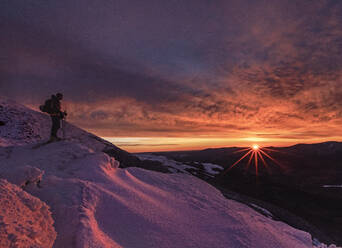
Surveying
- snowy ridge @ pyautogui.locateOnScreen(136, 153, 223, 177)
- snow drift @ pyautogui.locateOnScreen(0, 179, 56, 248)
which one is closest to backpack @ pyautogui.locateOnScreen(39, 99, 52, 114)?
snow drift @ pyautogui.locateOnScreen(0, 179, 56, 248)

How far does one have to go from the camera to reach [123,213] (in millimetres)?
4672

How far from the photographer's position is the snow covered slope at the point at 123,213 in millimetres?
3689

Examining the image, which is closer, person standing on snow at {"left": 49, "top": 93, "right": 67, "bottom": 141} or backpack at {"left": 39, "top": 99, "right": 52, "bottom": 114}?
backpack at {"left": 39, "top": 99, "right": 52, "bottom": 114}

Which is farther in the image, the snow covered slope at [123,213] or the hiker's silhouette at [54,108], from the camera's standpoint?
the hiker's silhouette at [54,108]

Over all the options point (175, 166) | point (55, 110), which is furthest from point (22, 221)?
point (175, 166)

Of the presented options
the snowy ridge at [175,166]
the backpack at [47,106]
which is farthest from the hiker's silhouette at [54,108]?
the snowy ridge at [175,166]

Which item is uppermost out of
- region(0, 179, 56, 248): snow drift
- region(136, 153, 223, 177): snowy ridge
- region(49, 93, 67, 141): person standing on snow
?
region(49, 93, 67, 141): person standing on snow

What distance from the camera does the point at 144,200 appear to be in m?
5.82

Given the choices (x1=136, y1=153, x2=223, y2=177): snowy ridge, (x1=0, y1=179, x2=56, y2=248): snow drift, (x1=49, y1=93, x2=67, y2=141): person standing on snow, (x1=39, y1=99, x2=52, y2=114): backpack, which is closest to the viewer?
(x1=0, y1=179, x2=56, y2=248): snow drift

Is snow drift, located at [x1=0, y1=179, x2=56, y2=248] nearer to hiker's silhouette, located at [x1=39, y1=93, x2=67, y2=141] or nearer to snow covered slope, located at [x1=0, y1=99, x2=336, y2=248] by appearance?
snow covered slope, located at [x1=0, y1=99, x2=336, y2=248]

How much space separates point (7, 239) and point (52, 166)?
6.04m

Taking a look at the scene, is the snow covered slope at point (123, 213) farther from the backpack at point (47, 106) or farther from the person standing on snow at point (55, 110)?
the backpack at point (47, 106)

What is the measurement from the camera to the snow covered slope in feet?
12.1

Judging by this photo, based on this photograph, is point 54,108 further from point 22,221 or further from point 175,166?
point 175,166
